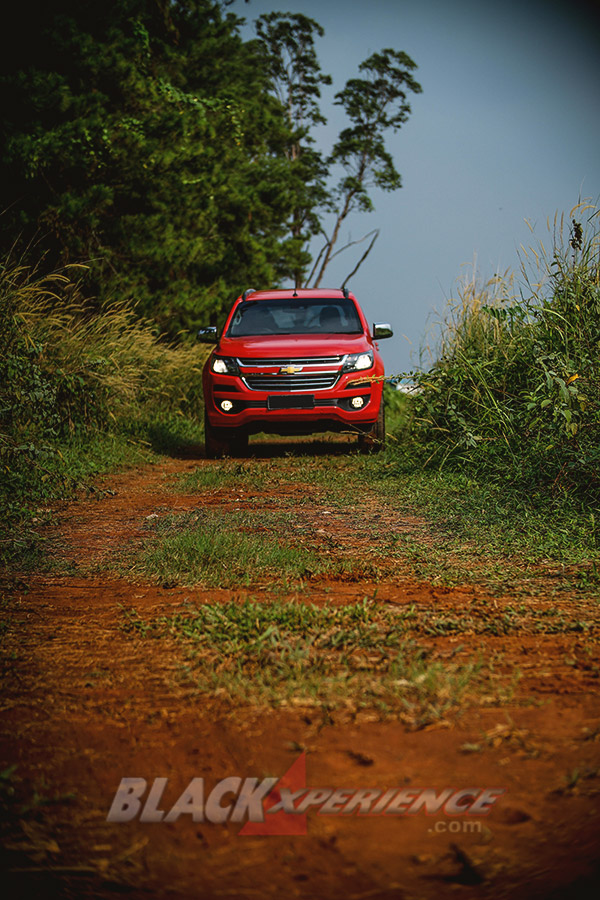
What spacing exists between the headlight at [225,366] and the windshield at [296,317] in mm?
669

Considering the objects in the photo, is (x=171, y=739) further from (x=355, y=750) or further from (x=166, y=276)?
(x=166, y=276)

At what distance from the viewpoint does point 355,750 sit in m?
2.14

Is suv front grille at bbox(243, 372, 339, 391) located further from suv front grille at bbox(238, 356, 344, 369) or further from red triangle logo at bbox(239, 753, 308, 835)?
red triangle logo at bbox(239, 753, 308, 835)

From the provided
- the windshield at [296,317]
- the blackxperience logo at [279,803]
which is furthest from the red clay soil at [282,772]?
the windshield at [296,317]

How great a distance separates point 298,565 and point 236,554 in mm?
379

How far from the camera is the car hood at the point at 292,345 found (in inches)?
367

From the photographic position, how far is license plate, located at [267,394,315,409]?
9.12 meters

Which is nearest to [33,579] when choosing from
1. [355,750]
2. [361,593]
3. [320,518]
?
[361,593]

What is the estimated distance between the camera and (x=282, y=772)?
2057mm

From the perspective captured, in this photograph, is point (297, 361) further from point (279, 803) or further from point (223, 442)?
point (279, 803)

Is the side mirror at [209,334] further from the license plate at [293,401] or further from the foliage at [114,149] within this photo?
the foliage at [114,149]

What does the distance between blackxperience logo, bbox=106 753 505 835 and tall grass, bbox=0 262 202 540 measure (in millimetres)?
4006

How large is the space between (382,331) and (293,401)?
5.51 feet

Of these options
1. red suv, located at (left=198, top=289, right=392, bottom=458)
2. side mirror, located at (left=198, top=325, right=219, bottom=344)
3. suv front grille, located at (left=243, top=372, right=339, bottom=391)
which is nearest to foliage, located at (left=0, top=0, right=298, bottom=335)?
side mirror, located at (left=198, top=325, right=219, bottom=344)
